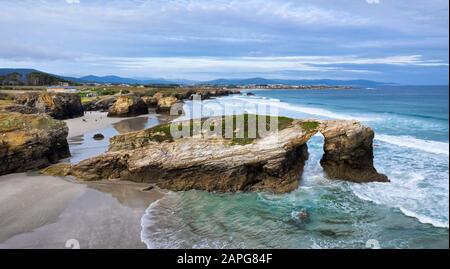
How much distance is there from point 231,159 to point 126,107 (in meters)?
40.3

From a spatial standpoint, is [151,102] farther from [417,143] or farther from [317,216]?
[317,216]

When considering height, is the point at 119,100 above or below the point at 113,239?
above

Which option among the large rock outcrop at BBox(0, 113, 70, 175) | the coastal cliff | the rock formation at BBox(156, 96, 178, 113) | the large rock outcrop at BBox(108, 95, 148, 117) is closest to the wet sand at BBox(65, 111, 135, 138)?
the large rock outcrop at BBox(108, 95, 148, 117)

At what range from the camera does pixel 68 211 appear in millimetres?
15484

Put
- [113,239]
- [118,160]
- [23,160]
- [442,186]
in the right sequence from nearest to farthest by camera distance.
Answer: [113,239] → [442,186] → [118,160] → [23,160]

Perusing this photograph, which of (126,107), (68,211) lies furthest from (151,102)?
(68,211)

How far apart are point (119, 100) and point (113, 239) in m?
46.0

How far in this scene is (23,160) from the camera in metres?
21.3

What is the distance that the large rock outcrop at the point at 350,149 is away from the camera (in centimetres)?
1916

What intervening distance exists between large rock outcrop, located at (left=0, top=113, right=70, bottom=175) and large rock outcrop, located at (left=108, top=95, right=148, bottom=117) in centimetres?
3094

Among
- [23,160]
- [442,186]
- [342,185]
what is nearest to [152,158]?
[23,160]

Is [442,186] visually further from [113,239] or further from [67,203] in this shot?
[67,203]
